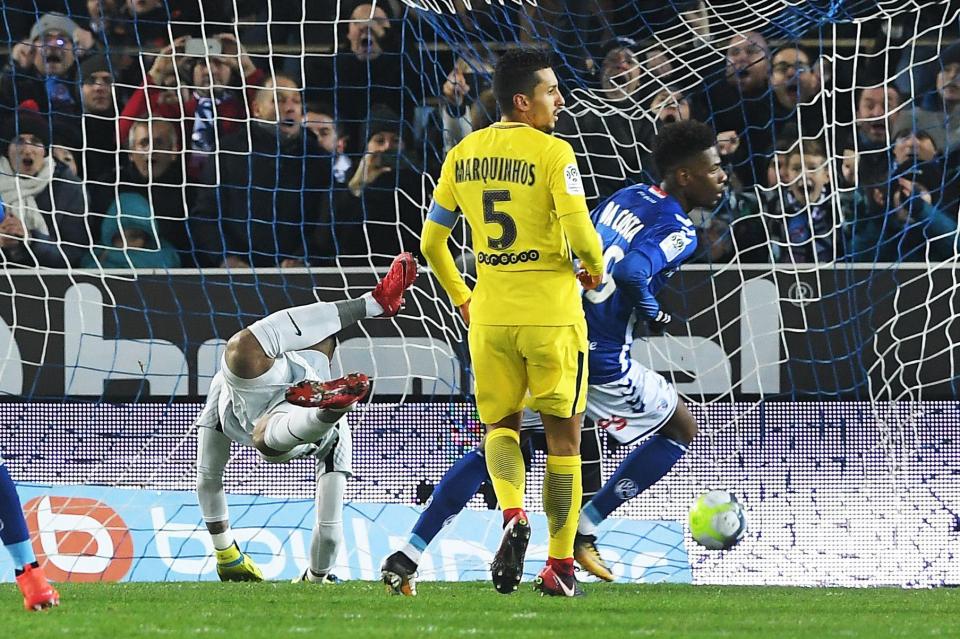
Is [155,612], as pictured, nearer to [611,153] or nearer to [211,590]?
[211,590]

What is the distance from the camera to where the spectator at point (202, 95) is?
8.16 m

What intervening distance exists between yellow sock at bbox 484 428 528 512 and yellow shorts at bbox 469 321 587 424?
0.22 ft

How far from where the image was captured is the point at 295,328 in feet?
19.8

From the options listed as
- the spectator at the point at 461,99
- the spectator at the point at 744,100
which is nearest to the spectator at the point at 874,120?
the spectator at the point at 744,100

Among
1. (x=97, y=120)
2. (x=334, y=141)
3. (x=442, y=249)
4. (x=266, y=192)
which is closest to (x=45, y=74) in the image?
(x=97, y=120)

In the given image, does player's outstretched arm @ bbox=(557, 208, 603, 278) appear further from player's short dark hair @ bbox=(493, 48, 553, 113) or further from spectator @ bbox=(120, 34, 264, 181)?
spectator @ bbox=(120, 34, 264, 181)

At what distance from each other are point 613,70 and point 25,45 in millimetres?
3024

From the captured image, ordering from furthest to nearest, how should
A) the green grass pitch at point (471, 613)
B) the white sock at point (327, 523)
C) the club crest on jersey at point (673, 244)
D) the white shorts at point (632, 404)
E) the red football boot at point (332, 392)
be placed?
the white sock at point (327, 523) < the white shorts at point (632, 404) < the club crest on jersey at point (673, 244) < the red football boot at point (332, 392) < the green grass pitch at point (471, 613)

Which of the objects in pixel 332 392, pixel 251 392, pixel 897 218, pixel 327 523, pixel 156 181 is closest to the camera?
pixel 332 392

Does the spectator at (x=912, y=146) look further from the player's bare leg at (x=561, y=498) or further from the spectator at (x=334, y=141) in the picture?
the player's bare leg at (x=561, y=498)

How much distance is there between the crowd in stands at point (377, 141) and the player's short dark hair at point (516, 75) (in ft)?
9.03

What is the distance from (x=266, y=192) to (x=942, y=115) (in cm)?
344

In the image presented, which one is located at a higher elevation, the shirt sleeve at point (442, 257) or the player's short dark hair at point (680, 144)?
the player's short dark hair at point (680, 144)

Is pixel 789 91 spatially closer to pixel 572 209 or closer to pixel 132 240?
pixel 132 240
